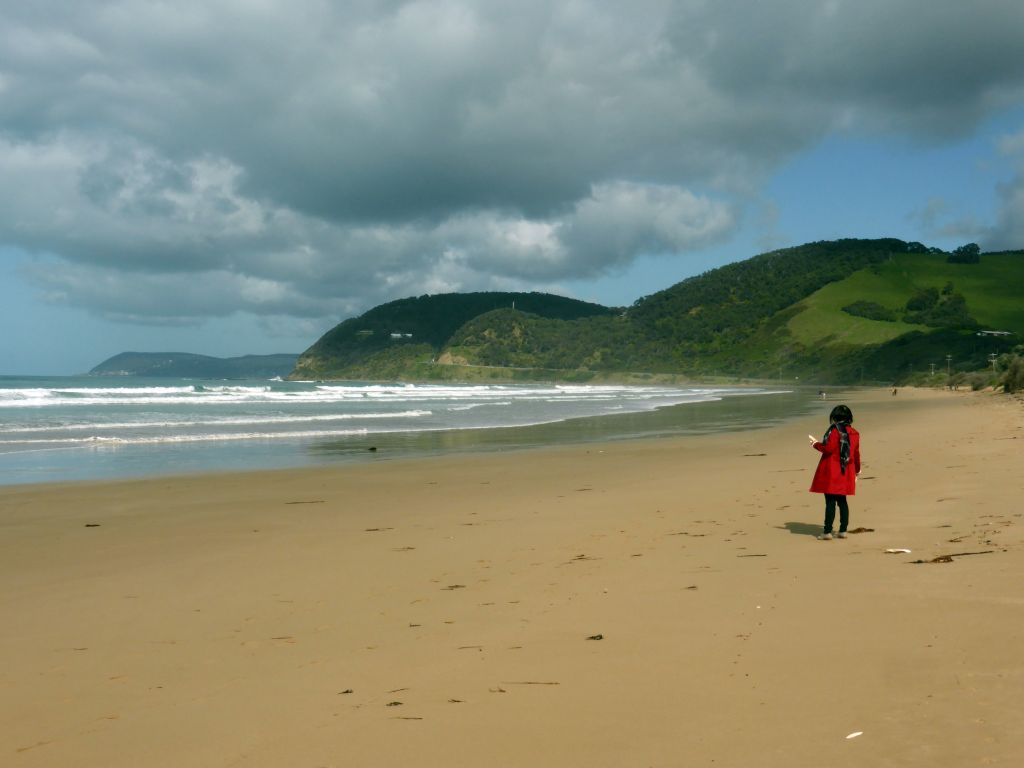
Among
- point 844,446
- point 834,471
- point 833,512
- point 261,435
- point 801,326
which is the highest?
point 801,326

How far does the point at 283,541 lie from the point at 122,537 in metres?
2.15

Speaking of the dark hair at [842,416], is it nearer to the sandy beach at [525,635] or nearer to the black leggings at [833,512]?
the black leggings at [833,512]

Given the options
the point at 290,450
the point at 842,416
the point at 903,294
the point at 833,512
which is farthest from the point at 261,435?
the point at 903,294

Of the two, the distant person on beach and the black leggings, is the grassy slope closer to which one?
the distant person on beach

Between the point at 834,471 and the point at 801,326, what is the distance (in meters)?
147

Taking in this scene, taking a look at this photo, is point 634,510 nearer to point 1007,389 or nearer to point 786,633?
point 786,633

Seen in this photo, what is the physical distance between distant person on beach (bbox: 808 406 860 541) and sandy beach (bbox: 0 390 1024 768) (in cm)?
37

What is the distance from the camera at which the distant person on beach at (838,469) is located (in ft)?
28.6

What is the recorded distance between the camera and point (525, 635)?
551 cm

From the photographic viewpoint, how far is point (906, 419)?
98.9ft

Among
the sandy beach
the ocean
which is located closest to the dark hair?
the sandy beach

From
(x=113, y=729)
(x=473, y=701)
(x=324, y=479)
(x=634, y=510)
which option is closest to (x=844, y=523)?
(x=634, y=510)

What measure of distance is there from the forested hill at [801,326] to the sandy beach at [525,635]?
100614 mm

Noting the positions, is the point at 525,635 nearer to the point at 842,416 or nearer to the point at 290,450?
the point at 842,416
